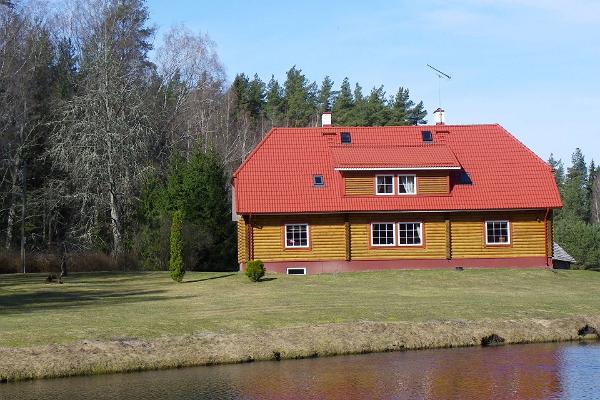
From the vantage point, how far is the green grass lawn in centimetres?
2514

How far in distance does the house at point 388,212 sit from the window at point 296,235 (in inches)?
1.9

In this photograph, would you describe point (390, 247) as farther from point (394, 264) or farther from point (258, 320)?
point (258, 320)

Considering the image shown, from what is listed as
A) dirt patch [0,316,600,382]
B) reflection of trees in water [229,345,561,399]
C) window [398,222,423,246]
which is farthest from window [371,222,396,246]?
reflection of trees in water [229,345,561,399]

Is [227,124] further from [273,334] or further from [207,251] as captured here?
[273,334]

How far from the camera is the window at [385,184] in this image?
142 ft

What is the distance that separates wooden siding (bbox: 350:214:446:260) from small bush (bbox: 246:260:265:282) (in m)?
6.08

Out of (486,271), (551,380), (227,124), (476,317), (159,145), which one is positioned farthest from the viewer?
(227,124)

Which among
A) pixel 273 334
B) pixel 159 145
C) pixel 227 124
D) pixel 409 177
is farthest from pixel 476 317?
pixel 227 124

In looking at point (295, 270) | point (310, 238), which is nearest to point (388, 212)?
point (310, 238)

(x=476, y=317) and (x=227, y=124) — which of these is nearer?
(x=476, y=317)

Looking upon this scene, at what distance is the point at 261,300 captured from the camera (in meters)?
32.0

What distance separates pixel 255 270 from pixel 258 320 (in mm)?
12421

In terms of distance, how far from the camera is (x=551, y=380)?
19688 millimetres

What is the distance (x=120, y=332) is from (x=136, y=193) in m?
31.7
